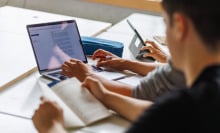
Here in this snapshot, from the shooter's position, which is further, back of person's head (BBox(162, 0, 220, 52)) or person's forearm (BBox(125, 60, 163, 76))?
person's forearm (BBox(125, 60, 163, 76))

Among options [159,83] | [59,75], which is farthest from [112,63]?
[159,83]

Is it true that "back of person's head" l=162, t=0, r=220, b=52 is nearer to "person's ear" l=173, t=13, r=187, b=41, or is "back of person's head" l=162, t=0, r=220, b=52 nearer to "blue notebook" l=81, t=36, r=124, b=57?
"person's ear" l=173, t=13, r=187, b=41

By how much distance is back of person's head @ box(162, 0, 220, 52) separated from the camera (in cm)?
69

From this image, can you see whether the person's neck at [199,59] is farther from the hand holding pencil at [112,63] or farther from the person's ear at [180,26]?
the hand holding pencil at [112,63]

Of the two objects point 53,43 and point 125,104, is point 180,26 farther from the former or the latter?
point 53,43

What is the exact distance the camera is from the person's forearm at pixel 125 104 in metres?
1.30

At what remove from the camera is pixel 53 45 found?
1640 mm

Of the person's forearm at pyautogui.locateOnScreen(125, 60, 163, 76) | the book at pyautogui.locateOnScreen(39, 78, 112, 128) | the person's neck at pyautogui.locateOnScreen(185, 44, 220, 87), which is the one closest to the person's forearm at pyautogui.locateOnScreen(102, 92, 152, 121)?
the book at pyautogui.locateOnScreen(39, 78, 112, 128)

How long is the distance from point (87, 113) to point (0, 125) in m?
0.28

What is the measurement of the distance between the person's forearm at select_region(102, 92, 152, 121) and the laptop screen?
0.38m

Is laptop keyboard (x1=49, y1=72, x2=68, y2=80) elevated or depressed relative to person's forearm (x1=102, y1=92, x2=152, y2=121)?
elevated

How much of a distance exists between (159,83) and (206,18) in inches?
28.1

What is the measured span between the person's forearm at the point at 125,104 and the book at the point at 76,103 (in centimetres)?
3

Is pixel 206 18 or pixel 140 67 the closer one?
pixel 206 18
